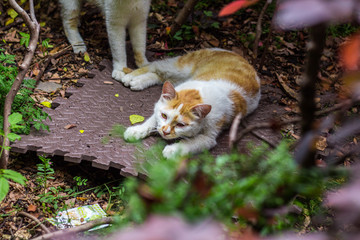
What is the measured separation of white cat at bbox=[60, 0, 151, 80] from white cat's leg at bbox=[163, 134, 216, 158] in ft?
4.05

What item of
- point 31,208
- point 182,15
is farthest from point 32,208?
point 182,15

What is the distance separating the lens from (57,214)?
2273 mm

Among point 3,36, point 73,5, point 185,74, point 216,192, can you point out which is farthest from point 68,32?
point 216,192

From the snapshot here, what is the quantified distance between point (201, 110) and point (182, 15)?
188 cm

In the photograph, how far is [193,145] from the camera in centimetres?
258

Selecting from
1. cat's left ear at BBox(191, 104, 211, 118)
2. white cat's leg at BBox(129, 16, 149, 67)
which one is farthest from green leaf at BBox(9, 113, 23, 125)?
white cat's leg at BBox(129, 16, 149, 67)

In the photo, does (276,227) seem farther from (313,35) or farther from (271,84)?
(271,84)

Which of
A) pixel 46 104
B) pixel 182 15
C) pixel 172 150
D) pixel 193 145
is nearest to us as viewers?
pixel 172 150

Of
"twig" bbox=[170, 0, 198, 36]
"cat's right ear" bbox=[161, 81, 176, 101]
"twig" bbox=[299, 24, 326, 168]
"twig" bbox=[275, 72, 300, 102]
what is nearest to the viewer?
"twig" bbox=[299, 24, 326, 168]

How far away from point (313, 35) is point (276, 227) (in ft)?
1.95

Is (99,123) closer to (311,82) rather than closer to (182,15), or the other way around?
(182,15)

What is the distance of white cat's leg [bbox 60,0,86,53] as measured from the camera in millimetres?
3896

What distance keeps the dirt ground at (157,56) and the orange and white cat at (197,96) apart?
0.44m

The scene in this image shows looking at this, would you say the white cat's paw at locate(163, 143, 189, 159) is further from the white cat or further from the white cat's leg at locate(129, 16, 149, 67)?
the white cat's leg at locate(129, 16, 149, 67)
